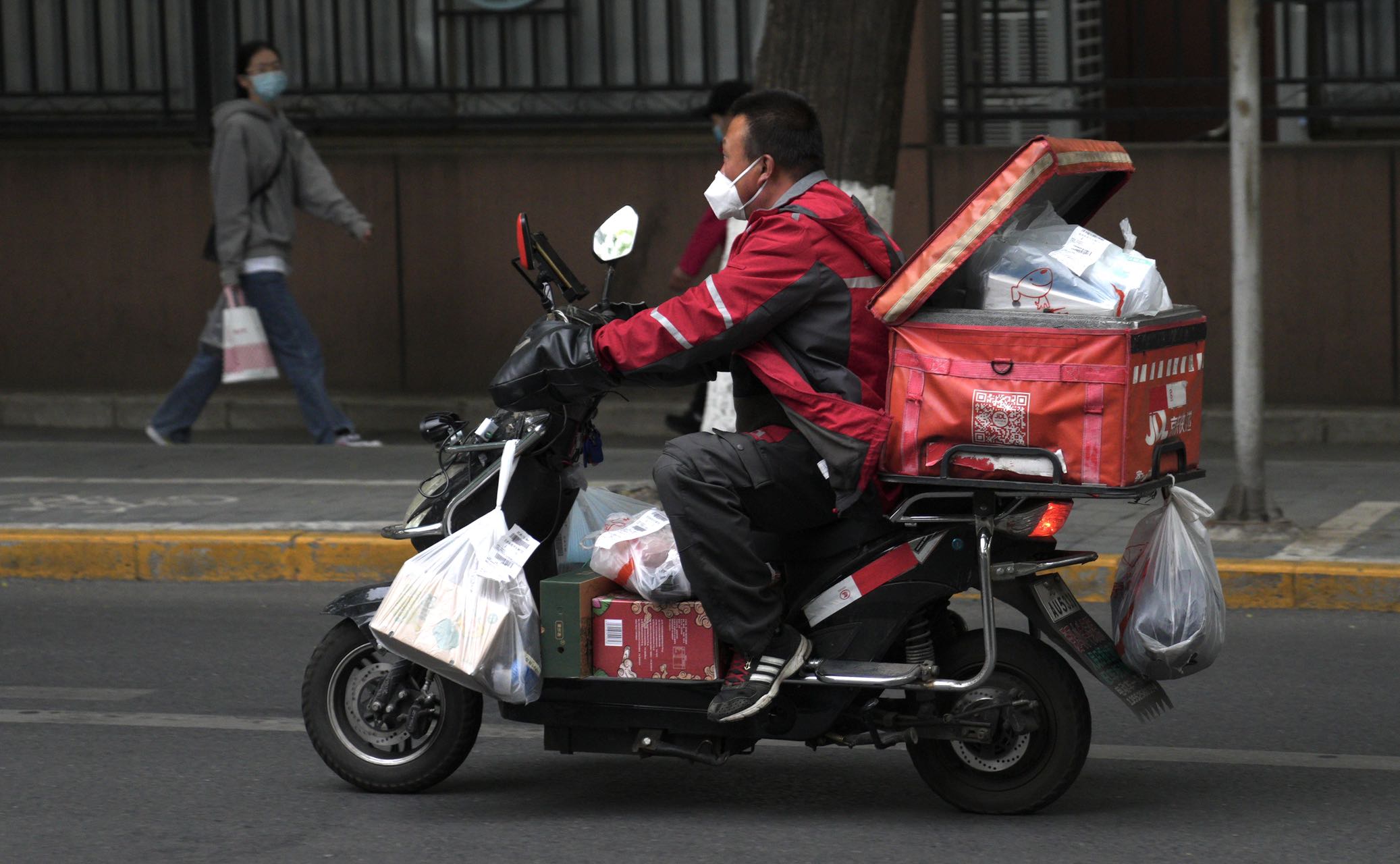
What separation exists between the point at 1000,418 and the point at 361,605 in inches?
62.7

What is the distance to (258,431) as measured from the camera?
1170 cm

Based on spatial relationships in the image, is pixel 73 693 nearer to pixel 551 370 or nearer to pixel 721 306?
pixel 551 370

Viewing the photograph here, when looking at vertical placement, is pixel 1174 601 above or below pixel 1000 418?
below

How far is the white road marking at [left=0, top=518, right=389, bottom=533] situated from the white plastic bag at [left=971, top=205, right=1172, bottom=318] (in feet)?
13.1

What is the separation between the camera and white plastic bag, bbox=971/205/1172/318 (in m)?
4.23

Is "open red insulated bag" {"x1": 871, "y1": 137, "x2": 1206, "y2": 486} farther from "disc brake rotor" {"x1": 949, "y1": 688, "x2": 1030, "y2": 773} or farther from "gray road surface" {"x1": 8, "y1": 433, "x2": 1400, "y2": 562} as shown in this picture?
"gray road surface" {"x1": 8, "y1": 433, "x2": 1400, "y2": 562}

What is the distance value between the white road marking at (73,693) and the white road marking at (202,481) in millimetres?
3066

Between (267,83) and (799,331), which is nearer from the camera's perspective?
(799,331)

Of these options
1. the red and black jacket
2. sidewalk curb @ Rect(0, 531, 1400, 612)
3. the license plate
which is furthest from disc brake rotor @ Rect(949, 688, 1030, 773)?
sidewalk curb @ Rect(0, 531, 1400, 612)

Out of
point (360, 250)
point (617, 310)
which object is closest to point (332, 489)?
point (360, 250)

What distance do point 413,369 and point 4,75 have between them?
334cm

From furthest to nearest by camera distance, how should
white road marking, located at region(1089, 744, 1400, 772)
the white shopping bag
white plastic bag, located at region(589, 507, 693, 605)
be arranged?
the white shopping bag → white road marking, located at region(1089, 744, 1400, 772) → white plastic bag, located at region(589, 507, 693, 605)

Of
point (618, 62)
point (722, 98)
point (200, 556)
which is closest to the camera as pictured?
point (200, 556)

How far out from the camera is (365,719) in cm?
483
